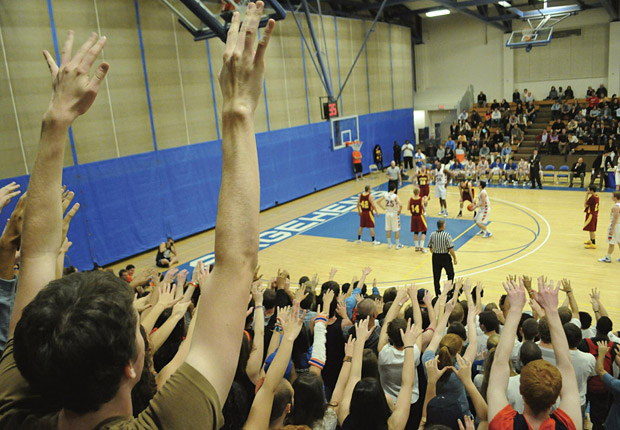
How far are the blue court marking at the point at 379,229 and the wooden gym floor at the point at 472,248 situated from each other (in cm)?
3

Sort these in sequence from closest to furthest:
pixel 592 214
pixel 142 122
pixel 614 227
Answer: pixel 614 227 → pixel 592 214 → pixel 142 122

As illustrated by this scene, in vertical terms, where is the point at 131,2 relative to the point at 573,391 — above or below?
above

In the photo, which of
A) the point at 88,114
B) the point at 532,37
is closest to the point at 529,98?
the point at 532,37

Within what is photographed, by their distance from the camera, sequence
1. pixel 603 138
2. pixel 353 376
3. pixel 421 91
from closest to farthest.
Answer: pixel 353 376 → pixel 603 138 → pixel 421 91

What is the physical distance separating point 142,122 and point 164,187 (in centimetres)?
232

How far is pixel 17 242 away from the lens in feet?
7.89

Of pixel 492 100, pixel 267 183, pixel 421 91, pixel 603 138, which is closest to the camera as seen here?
pixel 267 183

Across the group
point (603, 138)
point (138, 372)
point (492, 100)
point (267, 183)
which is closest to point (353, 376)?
point (138, 372)

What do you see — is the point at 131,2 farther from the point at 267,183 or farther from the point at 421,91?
the point at 421,91

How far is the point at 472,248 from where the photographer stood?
1405 centimetres

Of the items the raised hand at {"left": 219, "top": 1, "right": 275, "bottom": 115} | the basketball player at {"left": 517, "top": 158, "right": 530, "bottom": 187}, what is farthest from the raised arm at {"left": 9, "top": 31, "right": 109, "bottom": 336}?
the basketball player at {"left": 517, "top": 158, "right": 530, "bottom": 187}

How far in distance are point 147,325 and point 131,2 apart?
1399 cm

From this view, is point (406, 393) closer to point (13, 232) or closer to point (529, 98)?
point (13, 232)

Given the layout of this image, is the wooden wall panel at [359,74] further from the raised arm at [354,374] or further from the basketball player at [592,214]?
the raised arm at [354,374]
